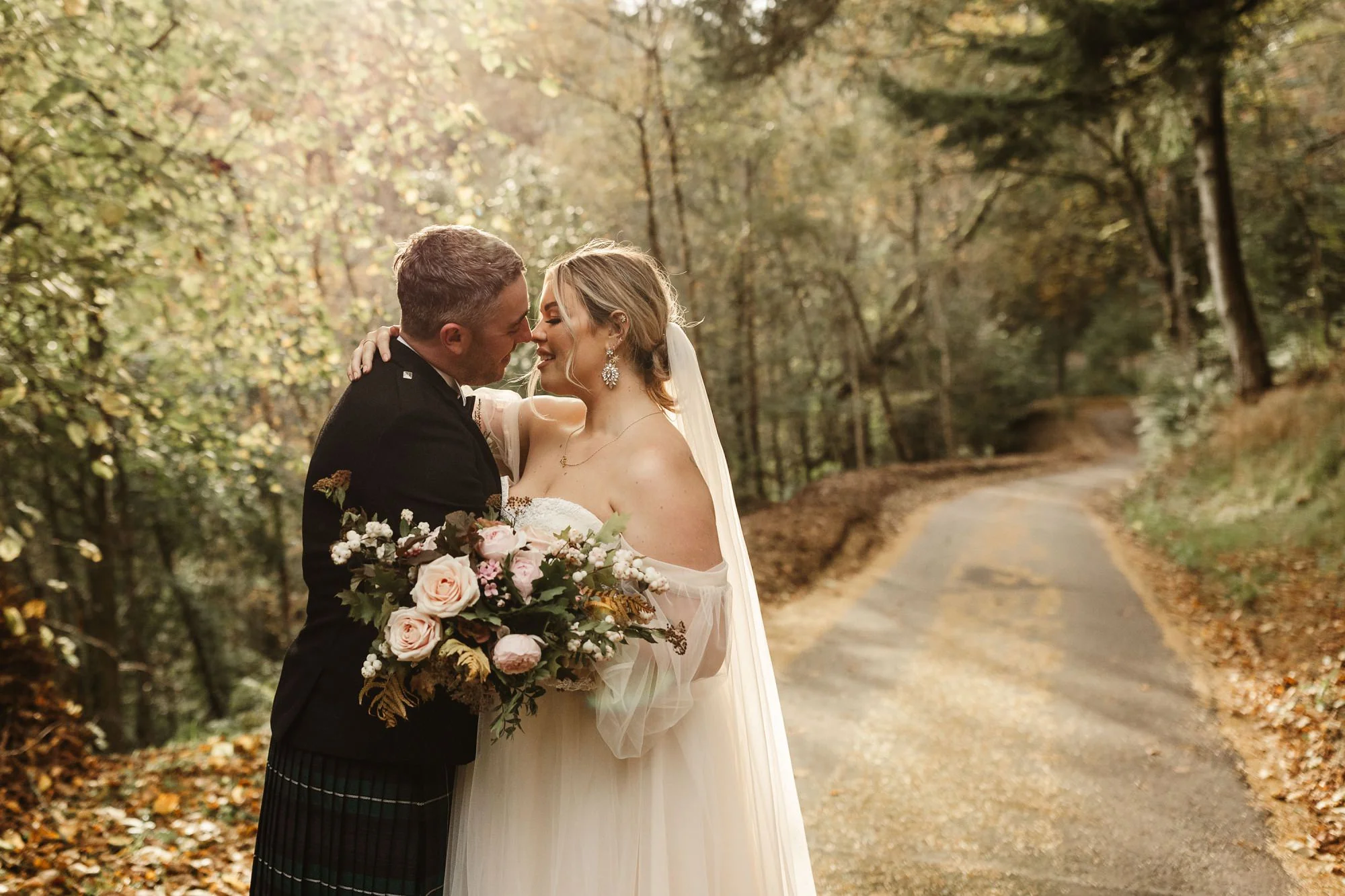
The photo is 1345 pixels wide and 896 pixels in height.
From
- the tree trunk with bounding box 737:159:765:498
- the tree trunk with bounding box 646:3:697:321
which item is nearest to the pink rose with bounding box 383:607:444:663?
the tree trunk with bounding box 646:3:697:321

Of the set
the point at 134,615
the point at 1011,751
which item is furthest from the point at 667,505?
the point at 134,615

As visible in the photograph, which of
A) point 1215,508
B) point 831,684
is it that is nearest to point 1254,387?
point 1215,508

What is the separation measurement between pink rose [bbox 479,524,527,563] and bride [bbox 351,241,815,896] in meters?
0.49

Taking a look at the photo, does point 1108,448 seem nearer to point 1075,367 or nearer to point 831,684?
point 1075,367

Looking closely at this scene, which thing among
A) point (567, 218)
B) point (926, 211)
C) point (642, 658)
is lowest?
point (642, 658)

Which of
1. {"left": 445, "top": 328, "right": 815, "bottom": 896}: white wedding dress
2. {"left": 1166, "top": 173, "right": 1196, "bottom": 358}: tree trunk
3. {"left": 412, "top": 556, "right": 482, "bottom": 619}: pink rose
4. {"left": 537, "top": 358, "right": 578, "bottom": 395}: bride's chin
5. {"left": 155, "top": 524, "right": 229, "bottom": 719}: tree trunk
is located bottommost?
{"left": 155, "top": 524, "right": 229, "bottom": 719}: tree trunk

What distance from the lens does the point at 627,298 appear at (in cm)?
307

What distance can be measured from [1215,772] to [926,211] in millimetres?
24395

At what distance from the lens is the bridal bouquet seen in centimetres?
210

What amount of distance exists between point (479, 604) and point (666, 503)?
77 cm

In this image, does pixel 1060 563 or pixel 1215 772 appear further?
pixel 1060 563

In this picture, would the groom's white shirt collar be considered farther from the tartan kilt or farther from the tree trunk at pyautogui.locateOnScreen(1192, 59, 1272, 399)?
the tree trunk at pyautogui.locateOnScreen(1192, 59, 1272, 399)

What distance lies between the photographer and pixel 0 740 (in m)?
4.99

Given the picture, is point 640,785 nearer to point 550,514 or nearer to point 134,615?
point 550,514
